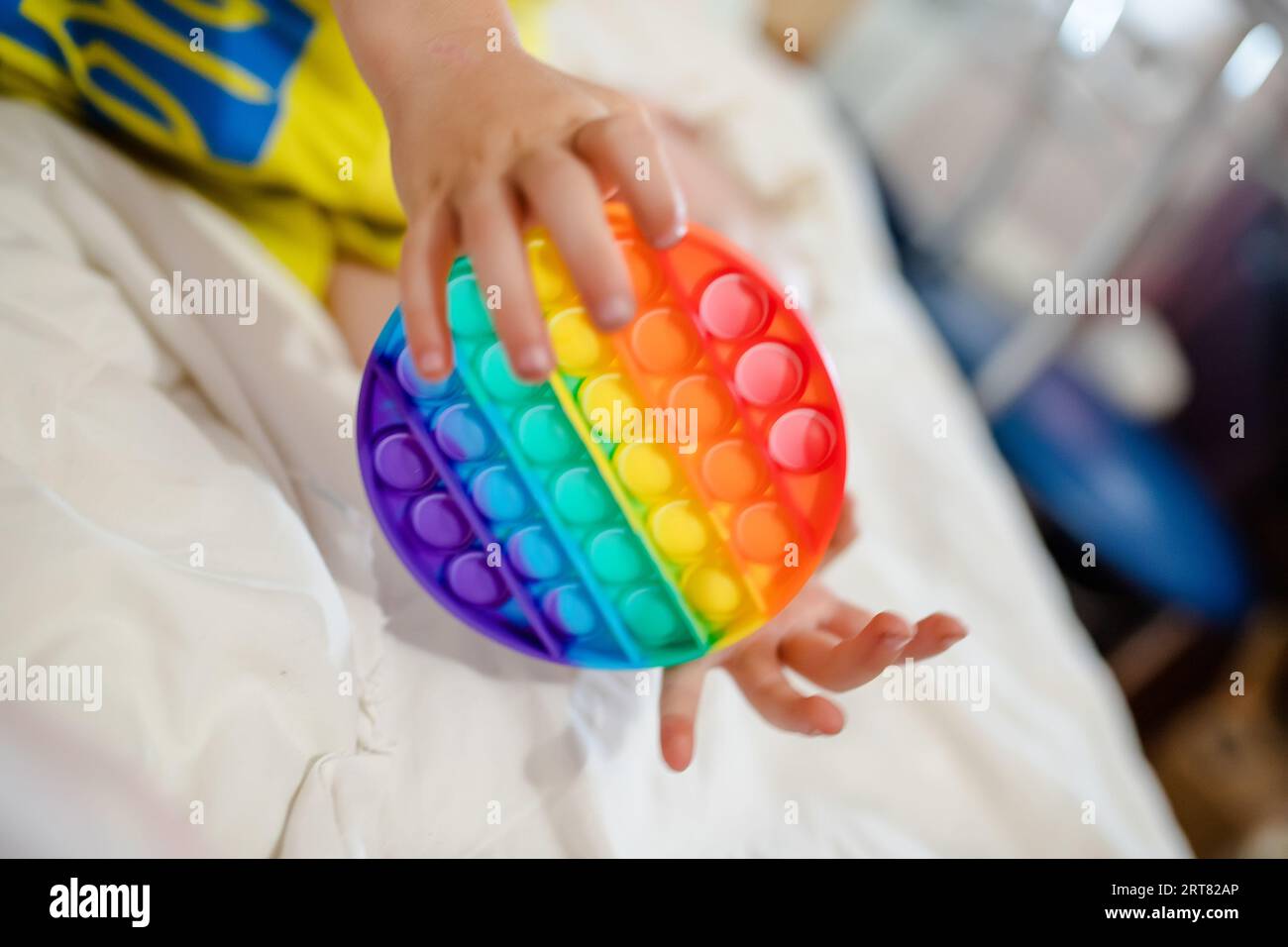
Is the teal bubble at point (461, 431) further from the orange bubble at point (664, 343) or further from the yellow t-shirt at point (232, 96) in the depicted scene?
the yellow t-shirt at point (232, 96)

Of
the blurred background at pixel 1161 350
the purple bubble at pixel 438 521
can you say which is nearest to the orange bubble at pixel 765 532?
the purple bubble at pixel 438 521

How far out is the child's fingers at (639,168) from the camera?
0.25 meters

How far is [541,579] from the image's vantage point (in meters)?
0.35

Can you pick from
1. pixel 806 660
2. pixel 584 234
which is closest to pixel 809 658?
pixel 806 660

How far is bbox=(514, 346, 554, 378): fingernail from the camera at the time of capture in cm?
24

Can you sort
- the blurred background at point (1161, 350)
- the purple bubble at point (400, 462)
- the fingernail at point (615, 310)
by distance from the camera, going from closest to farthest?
the fingernail at point (615, 310)
the purple bubble at point (400, 462)
the blurred background at point (1161, 350)

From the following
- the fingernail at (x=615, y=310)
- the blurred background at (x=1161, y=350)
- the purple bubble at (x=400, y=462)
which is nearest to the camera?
the fingernail at (x=615, y=310)

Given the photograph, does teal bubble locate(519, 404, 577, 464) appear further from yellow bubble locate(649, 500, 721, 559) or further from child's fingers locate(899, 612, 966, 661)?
child's fingers locate(899, 612, 966, 661)

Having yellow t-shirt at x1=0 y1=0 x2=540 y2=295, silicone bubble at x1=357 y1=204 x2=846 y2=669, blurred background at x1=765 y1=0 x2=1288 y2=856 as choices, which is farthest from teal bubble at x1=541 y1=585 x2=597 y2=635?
blurred background at x1=765 y1=0 x2=1288 y2=856

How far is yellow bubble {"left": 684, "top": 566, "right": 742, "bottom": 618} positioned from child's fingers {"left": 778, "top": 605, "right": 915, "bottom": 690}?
5 centimetres

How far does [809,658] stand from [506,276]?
0.22 m

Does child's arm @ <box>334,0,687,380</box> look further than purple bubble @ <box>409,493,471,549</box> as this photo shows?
No

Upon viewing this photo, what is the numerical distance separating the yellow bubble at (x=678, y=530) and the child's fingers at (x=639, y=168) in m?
0.12
